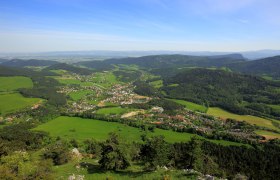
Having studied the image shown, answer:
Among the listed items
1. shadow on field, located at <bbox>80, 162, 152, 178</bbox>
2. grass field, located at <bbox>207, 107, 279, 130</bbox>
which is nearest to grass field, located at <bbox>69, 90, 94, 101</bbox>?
grass field, located at <bbox>207, 107, 279, 130</bbox>

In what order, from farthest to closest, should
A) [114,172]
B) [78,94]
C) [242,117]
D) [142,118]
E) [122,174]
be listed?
[78,94] < [242,117] < [142,118] < [114,172] < [122,174]

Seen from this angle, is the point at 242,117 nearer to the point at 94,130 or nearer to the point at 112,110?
the point at 112,110

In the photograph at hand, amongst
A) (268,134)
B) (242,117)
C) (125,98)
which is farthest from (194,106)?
(268,134)

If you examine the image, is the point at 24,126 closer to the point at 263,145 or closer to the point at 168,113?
the point at 168,113

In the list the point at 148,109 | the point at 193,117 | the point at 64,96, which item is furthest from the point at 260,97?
the point at 64,96

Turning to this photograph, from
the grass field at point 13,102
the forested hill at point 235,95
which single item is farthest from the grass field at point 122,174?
the forested hill at point 235,95

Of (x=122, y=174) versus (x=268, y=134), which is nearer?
(x=122, y=174)

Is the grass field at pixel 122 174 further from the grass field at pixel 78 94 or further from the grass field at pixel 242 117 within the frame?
the grass field at pixel 78 94
